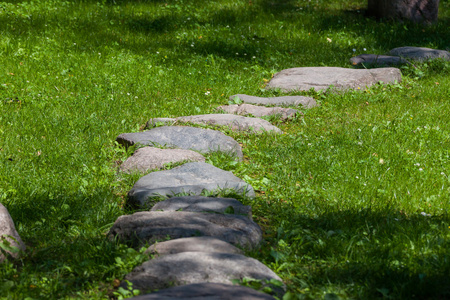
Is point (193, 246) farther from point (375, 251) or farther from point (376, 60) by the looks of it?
point (376, 60)

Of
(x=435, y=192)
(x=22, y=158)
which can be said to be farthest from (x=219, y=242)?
(x=22, y=158)

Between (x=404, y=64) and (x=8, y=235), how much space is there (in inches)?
282

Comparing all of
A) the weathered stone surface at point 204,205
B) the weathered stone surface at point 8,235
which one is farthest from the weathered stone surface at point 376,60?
the weathered stone surface at point 8,235

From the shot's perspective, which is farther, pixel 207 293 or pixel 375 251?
pixel 375 251

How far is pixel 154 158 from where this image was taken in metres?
4.95

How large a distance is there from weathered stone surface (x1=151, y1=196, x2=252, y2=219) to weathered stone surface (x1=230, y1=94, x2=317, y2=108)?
3.35m

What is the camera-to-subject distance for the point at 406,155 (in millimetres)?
5188

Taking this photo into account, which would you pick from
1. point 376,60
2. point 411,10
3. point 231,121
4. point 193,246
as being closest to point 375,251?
point 193,246

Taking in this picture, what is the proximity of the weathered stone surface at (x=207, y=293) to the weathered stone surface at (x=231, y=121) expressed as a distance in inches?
137

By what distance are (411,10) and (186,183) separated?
8567 millimetres

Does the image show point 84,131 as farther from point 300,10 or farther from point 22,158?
point 300,10

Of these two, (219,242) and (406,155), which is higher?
(219,242)

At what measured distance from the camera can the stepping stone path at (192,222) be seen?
9.53 feet

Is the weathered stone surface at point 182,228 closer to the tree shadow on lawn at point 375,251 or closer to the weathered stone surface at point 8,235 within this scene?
the tree shadow on lawn at point 375,251
